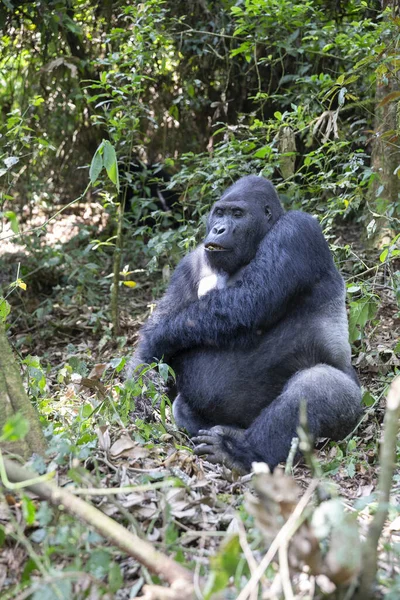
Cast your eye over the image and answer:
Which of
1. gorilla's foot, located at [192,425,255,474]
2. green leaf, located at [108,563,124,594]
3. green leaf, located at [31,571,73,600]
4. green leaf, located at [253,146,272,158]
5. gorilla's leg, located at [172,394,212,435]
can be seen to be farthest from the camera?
green leaf, located at [253,146,272,158]

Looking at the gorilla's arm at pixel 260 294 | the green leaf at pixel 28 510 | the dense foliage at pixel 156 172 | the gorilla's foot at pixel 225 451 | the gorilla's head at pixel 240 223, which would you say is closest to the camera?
the green leaf at pixel 28 510

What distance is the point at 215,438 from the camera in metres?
4.08

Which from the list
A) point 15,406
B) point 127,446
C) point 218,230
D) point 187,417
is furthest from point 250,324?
point 15,406

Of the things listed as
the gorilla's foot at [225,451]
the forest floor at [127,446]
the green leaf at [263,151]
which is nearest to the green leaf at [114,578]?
the forest floor at [127,446]

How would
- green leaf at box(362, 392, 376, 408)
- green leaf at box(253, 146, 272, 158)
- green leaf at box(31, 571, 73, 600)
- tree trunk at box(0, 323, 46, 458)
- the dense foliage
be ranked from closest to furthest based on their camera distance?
green leaf at box(31, 571, 73, 600)
tree trunk at box(0, 323, 46, 458)
the dense foliage
green leaf at box(362, 392, 376, 408)
green leaf at box(253, 146, 272, 158)

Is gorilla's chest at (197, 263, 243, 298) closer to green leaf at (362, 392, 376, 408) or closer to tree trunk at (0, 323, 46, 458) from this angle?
green leaf at (362, 392, 376, 408)

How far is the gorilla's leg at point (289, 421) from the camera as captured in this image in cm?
404

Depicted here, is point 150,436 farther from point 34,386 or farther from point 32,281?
point 32,281

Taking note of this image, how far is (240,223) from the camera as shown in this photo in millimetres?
4672

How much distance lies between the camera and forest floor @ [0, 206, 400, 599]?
243cm

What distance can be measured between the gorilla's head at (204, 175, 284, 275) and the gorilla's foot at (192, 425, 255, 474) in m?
1.11

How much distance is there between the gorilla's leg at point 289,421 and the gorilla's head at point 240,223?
2.82 ft

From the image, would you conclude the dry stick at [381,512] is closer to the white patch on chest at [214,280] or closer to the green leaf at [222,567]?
the green leaf at [222,567]

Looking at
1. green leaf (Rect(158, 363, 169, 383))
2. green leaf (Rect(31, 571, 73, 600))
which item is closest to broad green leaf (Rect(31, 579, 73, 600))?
green leaf (Rect(31, 571, 73, 600))
